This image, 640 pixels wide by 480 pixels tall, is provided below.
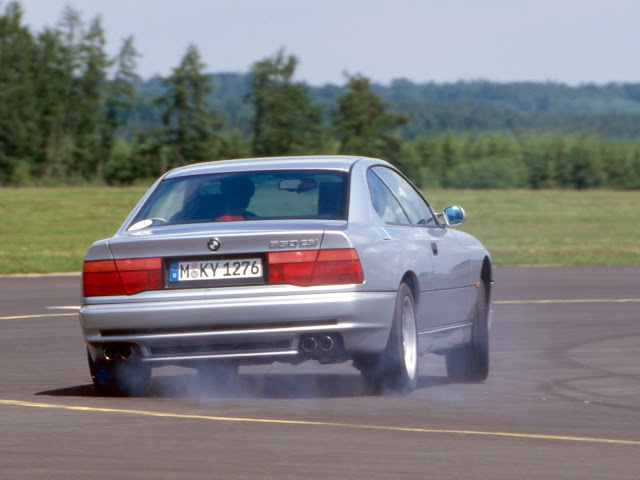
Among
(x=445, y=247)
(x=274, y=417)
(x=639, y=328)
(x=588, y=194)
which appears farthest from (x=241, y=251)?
(x=588, y=194)

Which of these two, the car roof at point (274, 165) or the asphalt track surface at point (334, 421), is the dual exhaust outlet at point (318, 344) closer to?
the asphalt track surface at point (334, 421)

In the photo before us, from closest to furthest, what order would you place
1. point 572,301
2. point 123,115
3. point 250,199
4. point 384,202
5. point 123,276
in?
point 123,276, point 250,199, point 384,202, point 572,301, point 123,115

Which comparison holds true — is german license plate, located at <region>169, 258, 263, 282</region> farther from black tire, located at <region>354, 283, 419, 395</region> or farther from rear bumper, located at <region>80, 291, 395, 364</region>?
black tire, located at <region>354, 283, 419, 395</region>

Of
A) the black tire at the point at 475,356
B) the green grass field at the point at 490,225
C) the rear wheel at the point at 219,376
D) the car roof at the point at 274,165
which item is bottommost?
the green grass field at the point at 490,225

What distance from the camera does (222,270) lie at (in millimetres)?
8320

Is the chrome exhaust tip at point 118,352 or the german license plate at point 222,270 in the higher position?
the german license plate at point 222,270

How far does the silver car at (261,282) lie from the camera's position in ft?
27.1

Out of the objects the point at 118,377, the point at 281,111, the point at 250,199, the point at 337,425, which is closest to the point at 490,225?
the point at 250,199

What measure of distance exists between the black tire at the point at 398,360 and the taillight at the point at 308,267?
19.6 inches

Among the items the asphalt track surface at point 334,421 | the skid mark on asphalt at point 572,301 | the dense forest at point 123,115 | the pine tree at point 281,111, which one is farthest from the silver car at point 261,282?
the pine tree at point 281,111

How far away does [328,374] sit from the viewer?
10.2 m

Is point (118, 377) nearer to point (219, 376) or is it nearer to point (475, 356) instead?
point (219, 376)

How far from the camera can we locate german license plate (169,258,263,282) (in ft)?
27.2

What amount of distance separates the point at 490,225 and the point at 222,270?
48.7 metres
